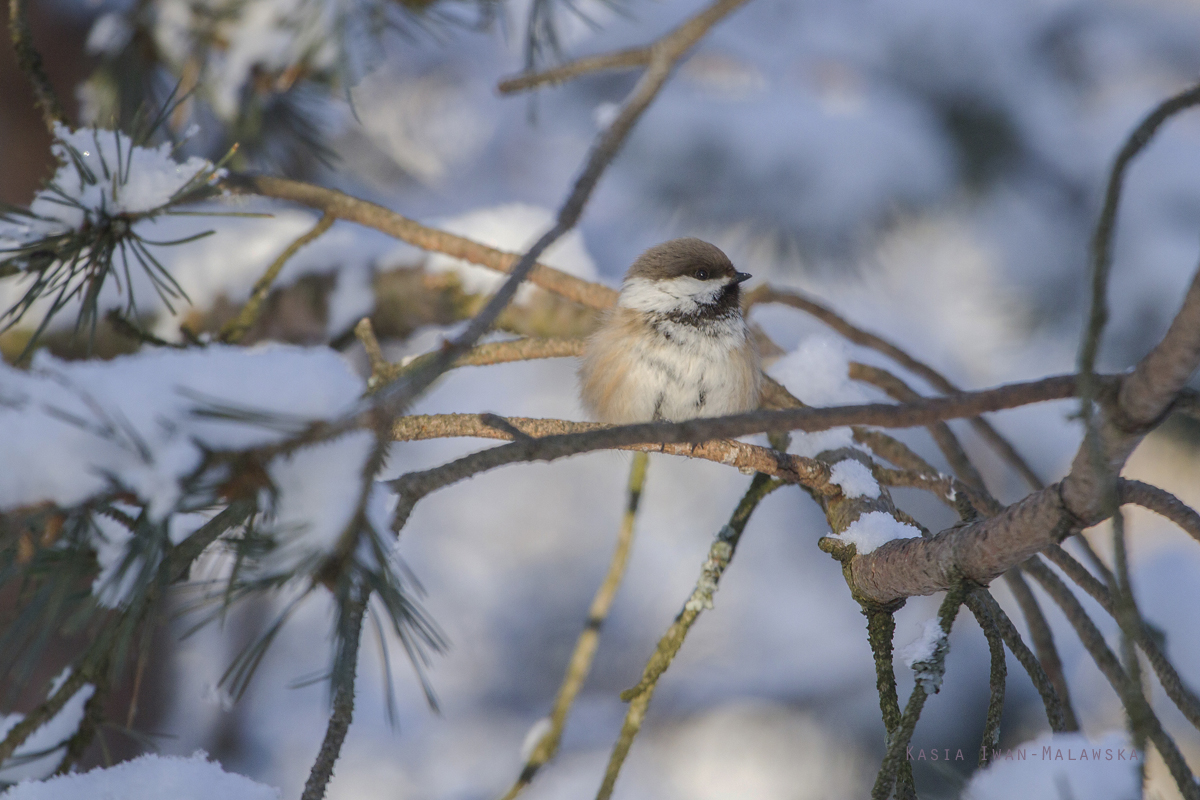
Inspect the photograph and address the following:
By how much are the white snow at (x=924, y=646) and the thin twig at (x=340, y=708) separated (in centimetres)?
54

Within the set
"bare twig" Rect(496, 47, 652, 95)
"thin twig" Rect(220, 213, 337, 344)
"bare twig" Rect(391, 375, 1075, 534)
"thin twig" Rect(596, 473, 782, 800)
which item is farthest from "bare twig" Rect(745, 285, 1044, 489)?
"bare twig" Rect(391, 375, 1075, 534)

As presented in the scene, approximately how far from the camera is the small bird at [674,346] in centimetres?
176

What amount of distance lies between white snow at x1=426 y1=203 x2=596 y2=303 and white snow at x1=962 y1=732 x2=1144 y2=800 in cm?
176

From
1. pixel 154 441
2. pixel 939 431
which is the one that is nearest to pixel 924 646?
pixel 154 441

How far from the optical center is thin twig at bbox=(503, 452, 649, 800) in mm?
1281

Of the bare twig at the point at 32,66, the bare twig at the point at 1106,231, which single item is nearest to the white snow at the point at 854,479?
the bare twig at the point at 1106,231

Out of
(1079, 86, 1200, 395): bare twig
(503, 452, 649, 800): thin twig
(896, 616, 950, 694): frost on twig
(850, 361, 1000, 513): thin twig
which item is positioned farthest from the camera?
(850, 361, 1000, 513): thin twig

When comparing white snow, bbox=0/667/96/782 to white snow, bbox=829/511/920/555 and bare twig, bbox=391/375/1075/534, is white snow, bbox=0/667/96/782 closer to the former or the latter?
bare twig, bbox=391/375/1075/534

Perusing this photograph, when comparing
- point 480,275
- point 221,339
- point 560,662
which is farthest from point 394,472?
point 221,339

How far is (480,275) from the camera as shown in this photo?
7.79ft

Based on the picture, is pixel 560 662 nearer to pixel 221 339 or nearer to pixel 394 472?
pixel 394 472

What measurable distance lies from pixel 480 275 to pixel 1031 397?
1.88 m

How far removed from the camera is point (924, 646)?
836mm

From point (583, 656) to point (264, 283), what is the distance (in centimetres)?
106
